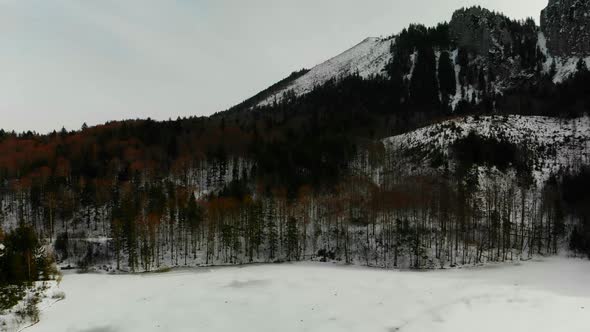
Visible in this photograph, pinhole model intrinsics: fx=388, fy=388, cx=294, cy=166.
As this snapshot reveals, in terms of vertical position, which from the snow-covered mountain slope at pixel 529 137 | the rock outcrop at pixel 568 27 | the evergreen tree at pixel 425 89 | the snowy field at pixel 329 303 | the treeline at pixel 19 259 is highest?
the rock outcrop at pixel 568 27

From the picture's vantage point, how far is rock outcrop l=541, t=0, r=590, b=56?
163 metres

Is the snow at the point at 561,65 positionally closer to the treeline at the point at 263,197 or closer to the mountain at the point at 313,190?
the mountain at the point at 313,190

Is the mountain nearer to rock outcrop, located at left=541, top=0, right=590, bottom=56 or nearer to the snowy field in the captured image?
rock outcrop, located at left=541, top=0, right=590, bottom=56

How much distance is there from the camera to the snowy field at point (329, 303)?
26.1 meters

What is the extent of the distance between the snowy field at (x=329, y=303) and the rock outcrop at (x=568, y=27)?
15816cm

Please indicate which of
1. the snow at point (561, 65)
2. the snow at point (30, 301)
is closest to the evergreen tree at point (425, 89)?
the snow at point (561, 65)

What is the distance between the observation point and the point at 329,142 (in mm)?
114375

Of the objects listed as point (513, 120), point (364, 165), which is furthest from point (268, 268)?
point (513, 120)

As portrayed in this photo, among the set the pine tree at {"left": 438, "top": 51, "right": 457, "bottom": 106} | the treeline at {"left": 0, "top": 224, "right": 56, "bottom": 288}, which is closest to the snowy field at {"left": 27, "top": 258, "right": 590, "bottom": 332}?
the treeline at {"left": 0, "top": 224, "right": 56, "bottom": 288}

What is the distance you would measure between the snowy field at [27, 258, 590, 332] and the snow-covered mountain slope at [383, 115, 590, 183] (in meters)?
56.2

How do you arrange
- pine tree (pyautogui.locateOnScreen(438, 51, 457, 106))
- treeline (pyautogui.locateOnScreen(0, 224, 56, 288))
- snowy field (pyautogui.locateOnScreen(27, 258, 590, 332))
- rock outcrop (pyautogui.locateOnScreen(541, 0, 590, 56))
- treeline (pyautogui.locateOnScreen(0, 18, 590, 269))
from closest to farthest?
snowy field (pyautogui.locateOnScreen(27, 258, 590, 332))
treeline (pyautogui.locateOnScreen(0, 224, 56, 288))
treeline (pyautogui.locateOnScreen(0, 18, 590, 269))
rock outcrop (pyautogui.locateOnScreen(541, 0, 590, 56))
pine tree (pyautogui.locateOnScreen(438, 51, 457, 106))

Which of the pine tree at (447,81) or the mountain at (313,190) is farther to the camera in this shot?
the pine tree at (447,81)

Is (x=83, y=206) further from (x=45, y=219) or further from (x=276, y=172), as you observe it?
(x=276, y=172)

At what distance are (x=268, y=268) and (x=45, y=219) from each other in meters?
54.6
